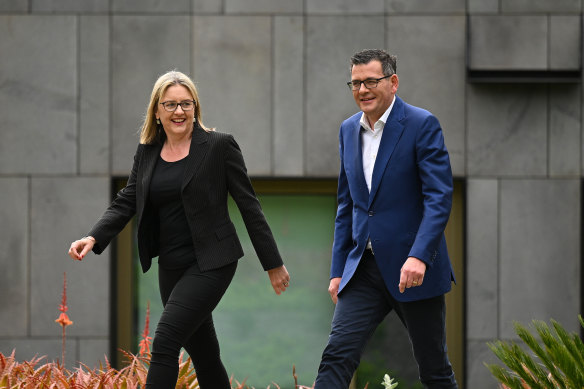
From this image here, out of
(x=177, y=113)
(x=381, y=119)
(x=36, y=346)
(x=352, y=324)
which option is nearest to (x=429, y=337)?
(x=352, y=324)

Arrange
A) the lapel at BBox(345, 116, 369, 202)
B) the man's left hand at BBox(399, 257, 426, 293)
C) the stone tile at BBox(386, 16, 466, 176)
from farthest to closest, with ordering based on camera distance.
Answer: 1. the stone tile at BBox(386, 16, 466, 176)
2. the lapel at BBox(345, 116, 369, 202)
3. the man's left hand at BBox(399, 257, 426, 293)

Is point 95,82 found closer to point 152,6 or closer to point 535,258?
point 152,6

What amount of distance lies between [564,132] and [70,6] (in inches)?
201

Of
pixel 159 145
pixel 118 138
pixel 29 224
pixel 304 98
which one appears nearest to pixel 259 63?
pixel 304 98

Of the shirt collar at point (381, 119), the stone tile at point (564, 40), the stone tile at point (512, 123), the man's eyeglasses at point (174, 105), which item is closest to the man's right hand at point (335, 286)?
the shirt collar at point (381, 119)

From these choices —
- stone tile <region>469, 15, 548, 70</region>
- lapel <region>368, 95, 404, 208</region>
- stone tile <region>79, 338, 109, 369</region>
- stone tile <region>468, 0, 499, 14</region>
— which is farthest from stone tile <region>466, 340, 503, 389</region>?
lapel <region>368, 95, 404, 208</region>

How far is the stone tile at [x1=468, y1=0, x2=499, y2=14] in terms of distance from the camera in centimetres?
901

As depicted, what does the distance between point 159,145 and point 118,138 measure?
13.8 feet

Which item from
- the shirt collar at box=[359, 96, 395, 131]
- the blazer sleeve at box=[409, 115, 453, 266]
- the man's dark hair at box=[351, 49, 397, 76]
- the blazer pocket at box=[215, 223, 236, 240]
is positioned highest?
the man's dark hair at box=[351, 49, 397, 76]

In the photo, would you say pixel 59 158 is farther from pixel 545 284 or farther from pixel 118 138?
pixel 545 284

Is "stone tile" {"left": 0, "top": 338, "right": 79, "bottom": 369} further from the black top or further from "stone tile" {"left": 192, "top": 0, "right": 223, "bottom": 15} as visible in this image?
the black top

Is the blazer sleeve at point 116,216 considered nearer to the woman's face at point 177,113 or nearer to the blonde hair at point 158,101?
the blonde hair at point 158,101

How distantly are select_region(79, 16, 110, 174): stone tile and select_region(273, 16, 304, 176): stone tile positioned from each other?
1.70 metres

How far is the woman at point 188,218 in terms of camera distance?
474cm
